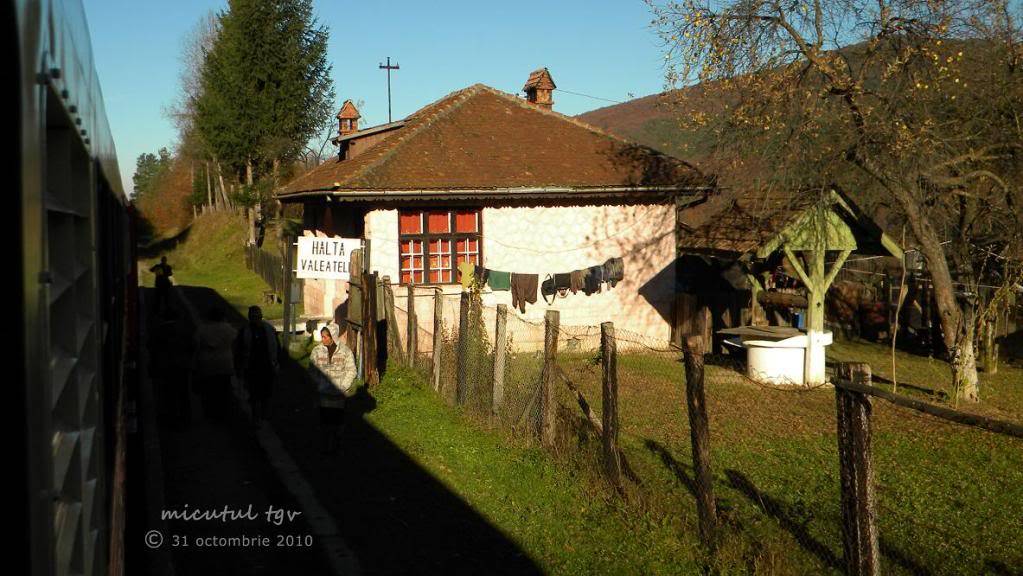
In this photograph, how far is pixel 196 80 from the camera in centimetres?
6303

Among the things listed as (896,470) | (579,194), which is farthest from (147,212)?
(896,470)

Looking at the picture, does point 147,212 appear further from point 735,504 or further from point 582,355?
point 735,504

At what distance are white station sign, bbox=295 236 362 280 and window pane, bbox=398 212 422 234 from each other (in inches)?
112

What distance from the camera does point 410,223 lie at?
18.3 metres

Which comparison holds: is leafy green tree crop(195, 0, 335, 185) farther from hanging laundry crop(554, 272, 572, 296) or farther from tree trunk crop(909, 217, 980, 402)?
tree trunk crop(909, 217, 980, 402)

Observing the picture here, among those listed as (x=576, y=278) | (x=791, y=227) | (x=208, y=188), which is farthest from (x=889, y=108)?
(x=208, y=188)

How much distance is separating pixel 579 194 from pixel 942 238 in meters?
10.8

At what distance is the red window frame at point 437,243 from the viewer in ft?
60.1

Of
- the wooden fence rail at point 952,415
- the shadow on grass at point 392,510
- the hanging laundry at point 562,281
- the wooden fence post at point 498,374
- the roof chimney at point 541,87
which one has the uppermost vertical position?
the roof chimney at point 541,87

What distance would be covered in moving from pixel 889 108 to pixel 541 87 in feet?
35.8

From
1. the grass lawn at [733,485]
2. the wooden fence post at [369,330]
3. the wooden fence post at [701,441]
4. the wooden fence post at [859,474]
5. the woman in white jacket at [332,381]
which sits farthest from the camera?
the wooden fence post at [369,330]

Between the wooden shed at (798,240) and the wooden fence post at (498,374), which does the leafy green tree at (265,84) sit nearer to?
the wooden shed at (798,240)

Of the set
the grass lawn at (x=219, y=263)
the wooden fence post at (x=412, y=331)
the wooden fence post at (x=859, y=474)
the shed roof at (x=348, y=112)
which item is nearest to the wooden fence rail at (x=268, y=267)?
the grass lawn at (x=219, y=263)

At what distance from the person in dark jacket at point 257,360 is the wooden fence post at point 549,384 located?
3.53m
